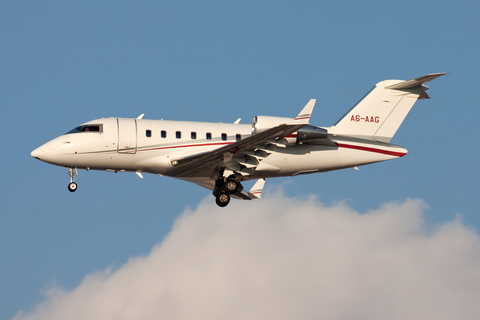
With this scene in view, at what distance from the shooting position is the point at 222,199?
2723cm

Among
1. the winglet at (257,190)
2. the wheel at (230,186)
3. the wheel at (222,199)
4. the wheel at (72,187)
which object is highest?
the wheel at (230,186)

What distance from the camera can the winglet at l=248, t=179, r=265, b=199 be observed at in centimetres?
3088

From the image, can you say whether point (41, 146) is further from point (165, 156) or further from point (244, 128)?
point (244, 128)

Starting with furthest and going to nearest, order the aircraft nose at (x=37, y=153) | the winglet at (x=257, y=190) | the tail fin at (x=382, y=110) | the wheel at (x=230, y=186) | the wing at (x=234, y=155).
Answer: the winglet at (x=257, y=190), the tail fin at (x=382, y=110), the wheel at (x=230, y=186), the aircraft nose at (x=37, y=153), the wing at (x=234, y=155)

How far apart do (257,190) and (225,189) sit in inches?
169

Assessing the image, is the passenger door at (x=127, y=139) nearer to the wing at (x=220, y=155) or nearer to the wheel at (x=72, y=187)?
the wing at (x=220, y=155)

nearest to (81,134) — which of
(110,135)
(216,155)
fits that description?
(110,135)

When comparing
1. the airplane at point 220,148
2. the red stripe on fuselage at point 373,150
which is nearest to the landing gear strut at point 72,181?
the airplane at point 220,148

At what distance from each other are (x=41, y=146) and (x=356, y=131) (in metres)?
13.3

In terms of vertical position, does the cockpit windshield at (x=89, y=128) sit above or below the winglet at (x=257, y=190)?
above

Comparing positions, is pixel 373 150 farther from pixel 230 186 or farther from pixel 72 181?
pixel 72 181

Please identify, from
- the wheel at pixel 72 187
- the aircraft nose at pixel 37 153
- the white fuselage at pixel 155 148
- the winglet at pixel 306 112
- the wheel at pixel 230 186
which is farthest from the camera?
the wheel at pixel 230 186

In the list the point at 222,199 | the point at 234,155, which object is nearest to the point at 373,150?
the point at 234,155

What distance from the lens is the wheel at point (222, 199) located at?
89.2 ft
